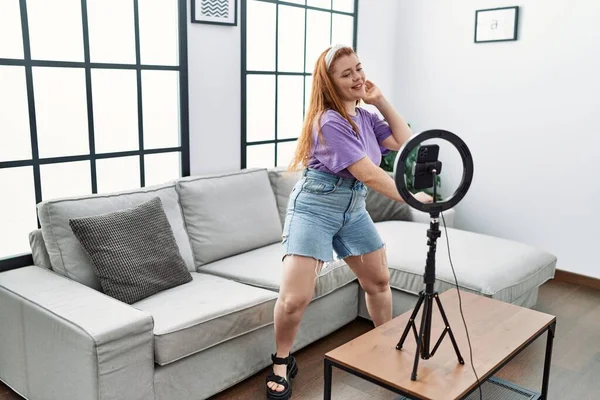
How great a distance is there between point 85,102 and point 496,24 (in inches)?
110

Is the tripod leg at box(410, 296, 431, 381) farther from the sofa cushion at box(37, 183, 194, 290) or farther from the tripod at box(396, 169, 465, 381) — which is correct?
the sofa cushion at box(37, 183, 194, 290)

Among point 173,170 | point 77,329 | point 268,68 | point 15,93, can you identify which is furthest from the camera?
point 268,68

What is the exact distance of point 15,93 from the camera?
8.79 ft

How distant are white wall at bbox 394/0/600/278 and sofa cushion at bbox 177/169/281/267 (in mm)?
1756

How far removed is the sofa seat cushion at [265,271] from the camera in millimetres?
2855

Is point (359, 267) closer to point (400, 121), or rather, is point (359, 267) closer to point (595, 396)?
point (400, 121)

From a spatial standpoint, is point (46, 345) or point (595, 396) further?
point (595, 396)

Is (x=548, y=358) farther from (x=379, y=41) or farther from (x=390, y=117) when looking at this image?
(x=379, y=41)

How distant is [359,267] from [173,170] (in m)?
1.36

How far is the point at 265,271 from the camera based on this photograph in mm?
2924

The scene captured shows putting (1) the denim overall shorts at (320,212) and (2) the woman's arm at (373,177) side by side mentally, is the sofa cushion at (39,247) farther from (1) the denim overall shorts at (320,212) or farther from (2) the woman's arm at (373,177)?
(2) the woman's arm at (373,177)

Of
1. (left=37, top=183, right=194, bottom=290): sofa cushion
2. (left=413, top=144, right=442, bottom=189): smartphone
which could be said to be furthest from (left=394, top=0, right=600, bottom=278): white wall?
(left=37, top=183, right=194, bottom=290): sofa cushion

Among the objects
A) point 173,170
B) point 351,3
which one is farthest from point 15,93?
point 351,3

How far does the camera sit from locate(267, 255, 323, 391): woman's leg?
236 cm
